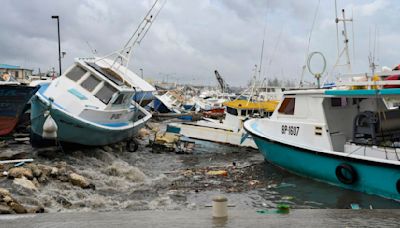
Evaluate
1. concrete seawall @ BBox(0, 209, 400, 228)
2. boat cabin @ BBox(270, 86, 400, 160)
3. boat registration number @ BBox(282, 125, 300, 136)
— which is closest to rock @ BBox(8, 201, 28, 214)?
concrete seawall @ BBox(0, 209, 400, 228)

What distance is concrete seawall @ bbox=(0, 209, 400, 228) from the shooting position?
22.0 ft

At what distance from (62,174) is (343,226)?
26.4 feet

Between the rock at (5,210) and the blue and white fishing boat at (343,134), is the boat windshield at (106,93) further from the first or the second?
the rock at (5,210)

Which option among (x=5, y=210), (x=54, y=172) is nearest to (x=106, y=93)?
(x=54, y=172)

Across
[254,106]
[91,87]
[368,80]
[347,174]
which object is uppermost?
[91,87]

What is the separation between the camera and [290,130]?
13.1m

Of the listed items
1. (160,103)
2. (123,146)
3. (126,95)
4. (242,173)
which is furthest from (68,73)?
(160,103)

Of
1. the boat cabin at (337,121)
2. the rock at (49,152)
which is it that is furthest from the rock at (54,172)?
the boat cabin at (337,121)

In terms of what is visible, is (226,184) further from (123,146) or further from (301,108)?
(123,146)

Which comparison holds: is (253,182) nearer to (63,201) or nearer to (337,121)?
(337,121)

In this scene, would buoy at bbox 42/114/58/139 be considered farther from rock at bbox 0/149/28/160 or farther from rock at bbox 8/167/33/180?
rock at bbox 8/167/33/180

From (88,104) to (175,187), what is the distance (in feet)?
19.8

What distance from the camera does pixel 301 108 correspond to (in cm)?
1295

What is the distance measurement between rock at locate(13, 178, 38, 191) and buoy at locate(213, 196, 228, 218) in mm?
5225
